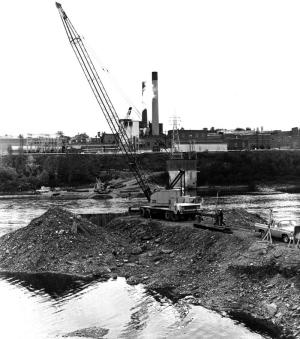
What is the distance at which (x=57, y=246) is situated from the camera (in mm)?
37062

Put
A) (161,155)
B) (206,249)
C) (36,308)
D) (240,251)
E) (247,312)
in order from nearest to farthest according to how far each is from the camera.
Result: (247,312) < (36,308) < (240,251) < (206,249) < (161,155)

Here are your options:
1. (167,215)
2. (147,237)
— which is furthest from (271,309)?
(167,215)

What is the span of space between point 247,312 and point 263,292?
1.80m

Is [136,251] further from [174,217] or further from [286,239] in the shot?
[286,239]

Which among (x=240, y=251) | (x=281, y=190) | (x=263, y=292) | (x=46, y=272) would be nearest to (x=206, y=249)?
(x=240, y=251)

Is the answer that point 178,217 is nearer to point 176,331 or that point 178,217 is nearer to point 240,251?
point 240,251

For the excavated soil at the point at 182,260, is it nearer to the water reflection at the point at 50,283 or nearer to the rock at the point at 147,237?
the rock at the point at 147,237

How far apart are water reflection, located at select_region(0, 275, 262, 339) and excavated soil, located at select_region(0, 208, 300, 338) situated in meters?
1.41

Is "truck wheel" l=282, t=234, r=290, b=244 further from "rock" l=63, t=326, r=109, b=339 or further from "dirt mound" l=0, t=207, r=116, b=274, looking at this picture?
"rock" l=63, t=326, r=109, b=339

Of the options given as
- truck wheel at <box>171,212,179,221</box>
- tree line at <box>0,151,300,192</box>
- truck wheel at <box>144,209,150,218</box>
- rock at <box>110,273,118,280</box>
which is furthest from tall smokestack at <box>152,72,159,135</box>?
rock at <box>110,273,118,280</box>

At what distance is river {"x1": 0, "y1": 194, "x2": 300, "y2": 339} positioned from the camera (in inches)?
918

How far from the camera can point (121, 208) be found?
68500mm

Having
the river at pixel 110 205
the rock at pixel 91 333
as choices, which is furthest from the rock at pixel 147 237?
the rock at pixel 91 333

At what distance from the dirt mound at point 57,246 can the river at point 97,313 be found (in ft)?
6.87
